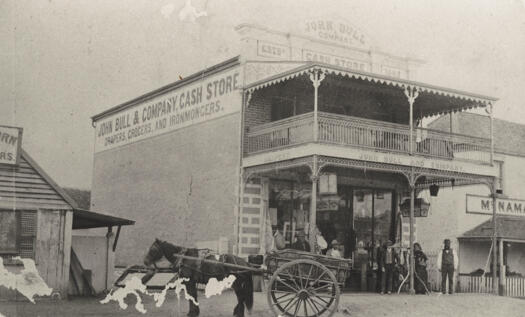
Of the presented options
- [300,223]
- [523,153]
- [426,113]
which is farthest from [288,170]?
[523,153]

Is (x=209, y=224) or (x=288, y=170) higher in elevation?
(x=288, y=170)

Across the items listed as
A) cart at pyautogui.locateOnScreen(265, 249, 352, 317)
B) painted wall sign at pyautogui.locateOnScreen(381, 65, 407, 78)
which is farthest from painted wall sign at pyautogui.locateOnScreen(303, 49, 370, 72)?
cart at pyautogui.locateOnScreen(265, 249, 352, 317)

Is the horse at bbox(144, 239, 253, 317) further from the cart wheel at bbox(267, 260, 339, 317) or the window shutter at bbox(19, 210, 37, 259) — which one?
the window shutter at bbox(19, 210, 37, 259)

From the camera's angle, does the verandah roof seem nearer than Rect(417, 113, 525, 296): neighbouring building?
Yes

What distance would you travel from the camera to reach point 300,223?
2178 cm

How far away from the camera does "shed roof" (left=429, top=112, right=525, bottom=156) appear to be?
32000 millimetres

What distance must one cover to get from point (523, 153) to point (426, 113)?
10.3 meters

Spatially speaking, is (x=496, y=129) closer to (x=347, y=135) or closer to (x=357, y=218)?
(x=357, y=218)

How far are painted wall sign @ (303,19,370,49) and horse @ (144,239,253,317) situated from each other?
1233 cm

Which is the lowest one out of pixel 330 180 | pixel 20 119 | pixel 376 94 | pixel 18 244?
pixel 18 244

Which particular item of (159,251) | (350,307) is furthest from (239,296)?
(350,307)

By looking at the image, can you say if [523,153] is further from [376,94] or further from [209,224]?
[209,224]

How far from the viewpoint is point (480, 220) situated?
31.4 metres

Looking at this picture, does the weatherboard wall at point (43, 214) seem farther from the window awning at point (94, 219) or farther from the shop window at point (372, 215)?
the shop window at point (372, 215)
